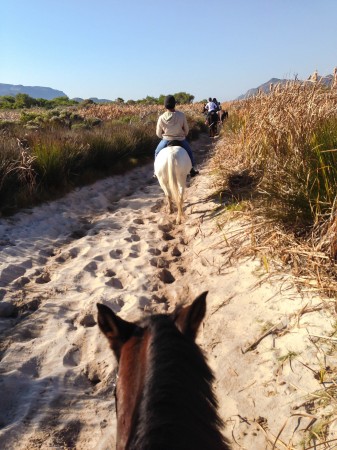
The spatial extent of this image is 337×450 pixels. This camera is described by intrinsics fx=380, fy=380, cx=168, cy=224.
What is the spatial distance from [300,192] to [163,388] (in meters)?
3.37

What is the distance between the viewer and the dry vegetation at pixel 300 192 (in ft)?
11.9

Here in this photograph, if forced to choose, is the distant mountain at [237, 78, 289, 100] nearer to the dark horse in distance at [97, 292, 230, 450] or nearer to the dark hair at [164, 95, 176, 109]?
the dark hair at [164, 95, 176, 109]

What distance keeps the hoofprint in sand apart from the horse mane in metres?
1.17

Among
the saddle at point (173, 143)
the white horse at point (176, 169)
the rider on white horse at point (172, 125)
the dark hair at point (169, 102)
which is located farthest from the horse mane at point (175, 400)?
the dark hair at point (169, 102)

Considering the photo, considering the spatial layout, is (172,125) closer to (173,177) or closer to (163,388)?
(173,177)

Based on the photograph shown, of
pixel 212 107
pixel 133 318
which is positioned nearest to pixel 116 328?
pixel 133 318

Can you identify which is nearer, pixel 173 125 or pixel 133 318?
pixel 133 318

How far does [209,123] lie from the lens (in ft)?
61.3

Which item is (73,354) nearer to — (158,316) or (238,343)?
(238,343)

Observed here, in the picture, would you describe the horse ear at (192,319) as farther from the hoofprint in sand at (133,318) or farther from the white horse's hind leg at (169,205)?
the white horse's hind leg at (169,205)

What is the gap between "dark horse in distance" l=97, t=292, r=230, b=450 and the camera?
113cm

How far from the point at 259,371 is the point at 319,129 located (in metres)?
2.86

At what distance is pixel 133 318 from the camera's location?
3.87 metres

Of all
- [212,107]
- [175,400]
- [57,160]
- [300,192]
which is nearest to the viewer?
[175,400]
